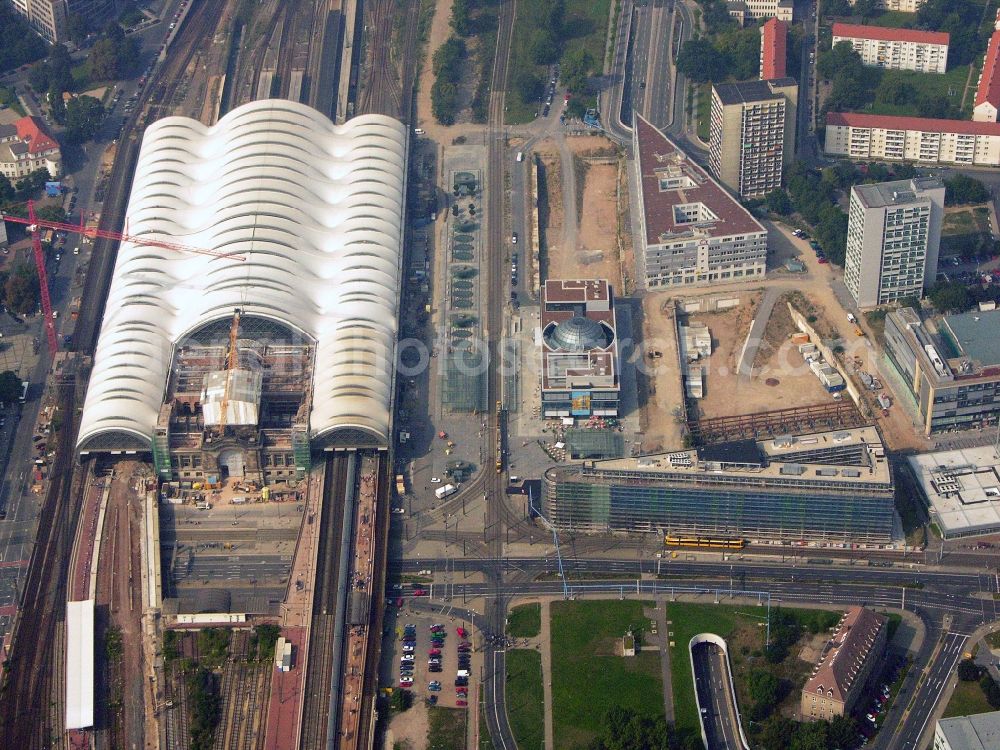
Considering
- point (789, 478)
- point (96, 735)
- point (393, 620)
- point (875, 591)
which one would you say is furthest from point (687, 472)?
point (96, 735)

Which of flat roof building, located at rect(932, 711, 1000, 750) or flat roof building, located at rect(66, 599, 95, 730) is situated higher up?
flat roof building, located at rect(66, 599, 95, 730)

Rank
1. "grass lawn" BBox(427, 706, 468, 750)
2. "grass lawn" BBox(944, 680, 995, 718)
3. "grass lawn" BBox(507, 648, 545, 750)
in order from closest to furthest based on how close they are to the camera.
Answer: "grass lawn" BBox(427, 706, 468, 750) → "grass lawn" BBox(507, 648, 545, 750) → "grass lawn" BBox(944, 680, 995, 718)

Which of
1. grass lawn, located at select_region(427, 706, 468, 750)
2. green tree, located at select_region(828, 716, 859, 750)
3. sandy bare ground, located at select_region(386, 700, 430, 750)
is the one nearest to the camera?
green tree, located at select_region(828, 716, 859, 750)

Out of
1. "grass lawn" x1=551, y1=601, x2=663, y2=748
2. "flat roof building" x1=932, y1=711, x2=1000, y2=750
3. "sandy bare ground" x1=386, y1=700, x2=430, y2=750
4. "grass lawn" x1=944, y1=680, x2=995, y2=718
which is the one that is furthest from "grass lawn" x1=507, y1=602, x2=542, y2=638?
"flat roof building" x1=932, y1=711, x2=1000, y2=750

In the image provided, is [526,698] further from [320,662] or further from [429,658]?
[320,662]

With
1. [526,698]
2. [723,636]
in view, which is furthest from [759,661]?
[526,698]

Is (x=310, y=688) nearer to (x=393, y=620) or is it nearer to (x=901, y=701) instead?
(x=393, y=620)

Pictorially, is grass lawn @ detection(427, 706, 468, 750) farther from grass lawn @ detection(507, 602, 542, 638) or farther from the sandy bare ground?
grass lawn @ detection(507, 602, 542, 638)

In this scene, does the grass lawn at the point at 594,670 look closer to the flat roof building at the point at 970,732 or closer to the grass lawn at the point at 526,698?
the grass lawn at the point at 526,698
